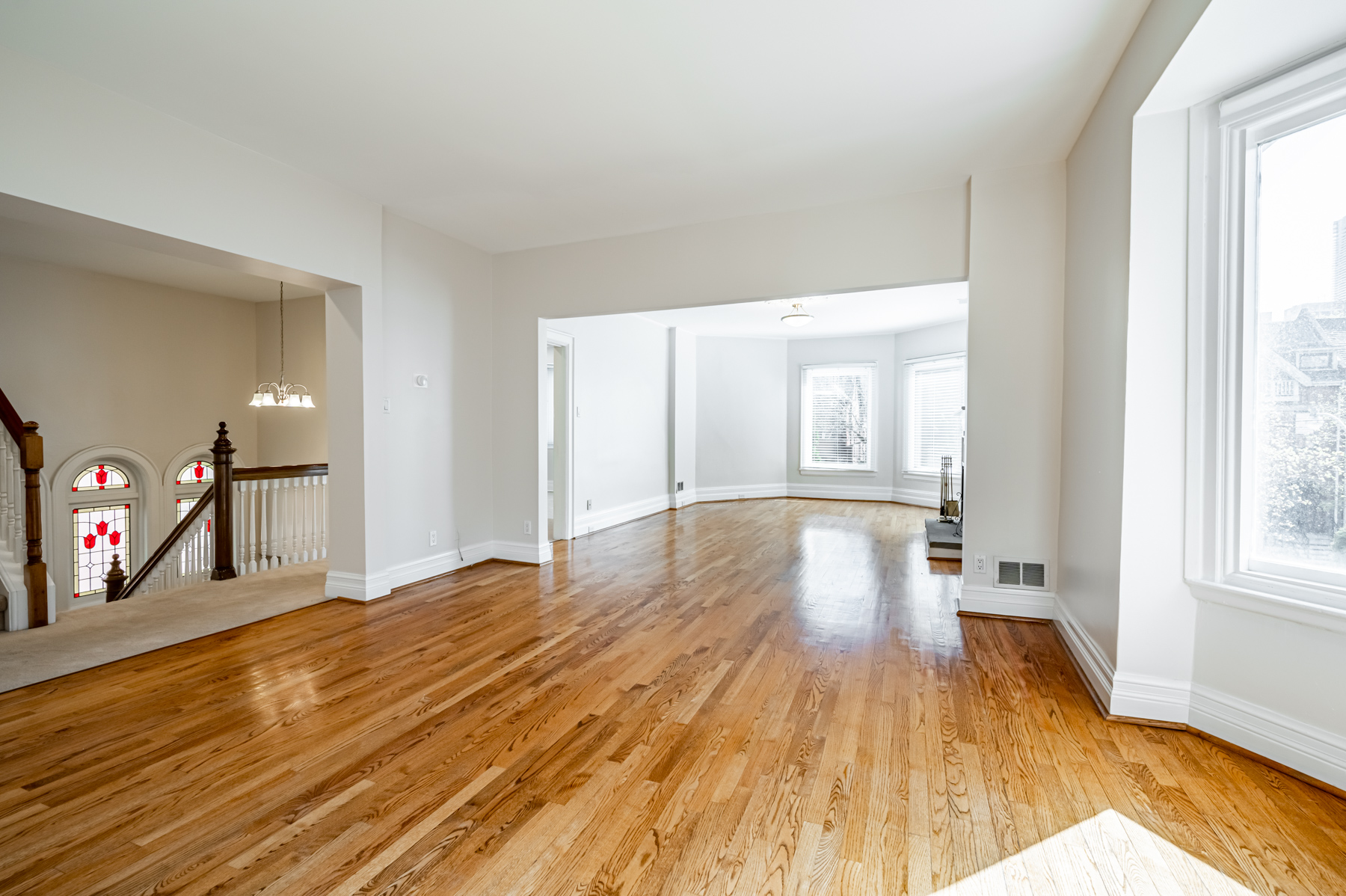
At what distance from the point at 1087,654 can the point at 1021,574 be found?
92 cm

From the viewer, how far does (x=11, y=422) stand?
387 centimetres

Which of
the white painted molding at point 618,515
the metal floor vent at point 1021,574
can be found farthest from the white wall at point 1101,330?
the white painted molding at point 618,515

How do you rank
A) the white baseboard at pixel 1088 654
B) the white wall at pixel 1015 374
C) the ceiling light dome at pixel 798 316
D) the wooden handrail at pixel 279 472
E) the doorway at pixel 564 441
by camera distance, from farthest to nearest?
the ceiling light dome at pixel 798 316 < the doorway at pixel 564 441 < the wooden handrail at pixel 279 472 < the white wall at pixel 1015 374 < the white baseboard at pixel 1088 654

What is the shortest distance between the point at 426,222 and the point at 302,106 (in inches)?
65.8

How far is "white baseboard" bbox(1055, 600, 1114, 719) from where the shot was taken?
2580mm

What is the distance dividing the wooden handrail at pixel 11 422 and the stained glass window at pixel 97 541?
12.0 ft

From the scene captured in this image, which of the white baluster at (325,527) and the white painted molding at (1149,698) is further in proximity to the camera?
the white baluster at (325,527)

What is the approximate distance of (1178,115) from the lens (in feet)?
7.70

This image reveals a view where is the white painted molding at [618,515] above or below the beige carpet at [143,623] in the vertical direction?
above

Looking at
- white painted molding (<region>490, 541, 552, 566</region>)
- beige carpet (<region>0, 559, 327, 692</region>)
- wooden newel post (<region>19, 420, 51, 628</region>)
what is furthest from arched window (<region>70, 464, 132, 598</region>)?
white painted molding (<region>490, 541, 552, 566</region>)

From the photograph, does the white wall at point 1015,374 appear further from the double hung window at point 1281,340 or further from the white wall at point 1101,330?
the double hung window at point 1281,340

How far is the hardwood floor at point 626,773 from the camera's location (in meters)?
1.61

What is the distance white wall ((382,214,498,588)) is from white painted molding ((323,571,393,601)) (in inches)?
6.5

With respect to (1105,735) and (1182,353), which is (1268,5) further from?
(1105,735)
